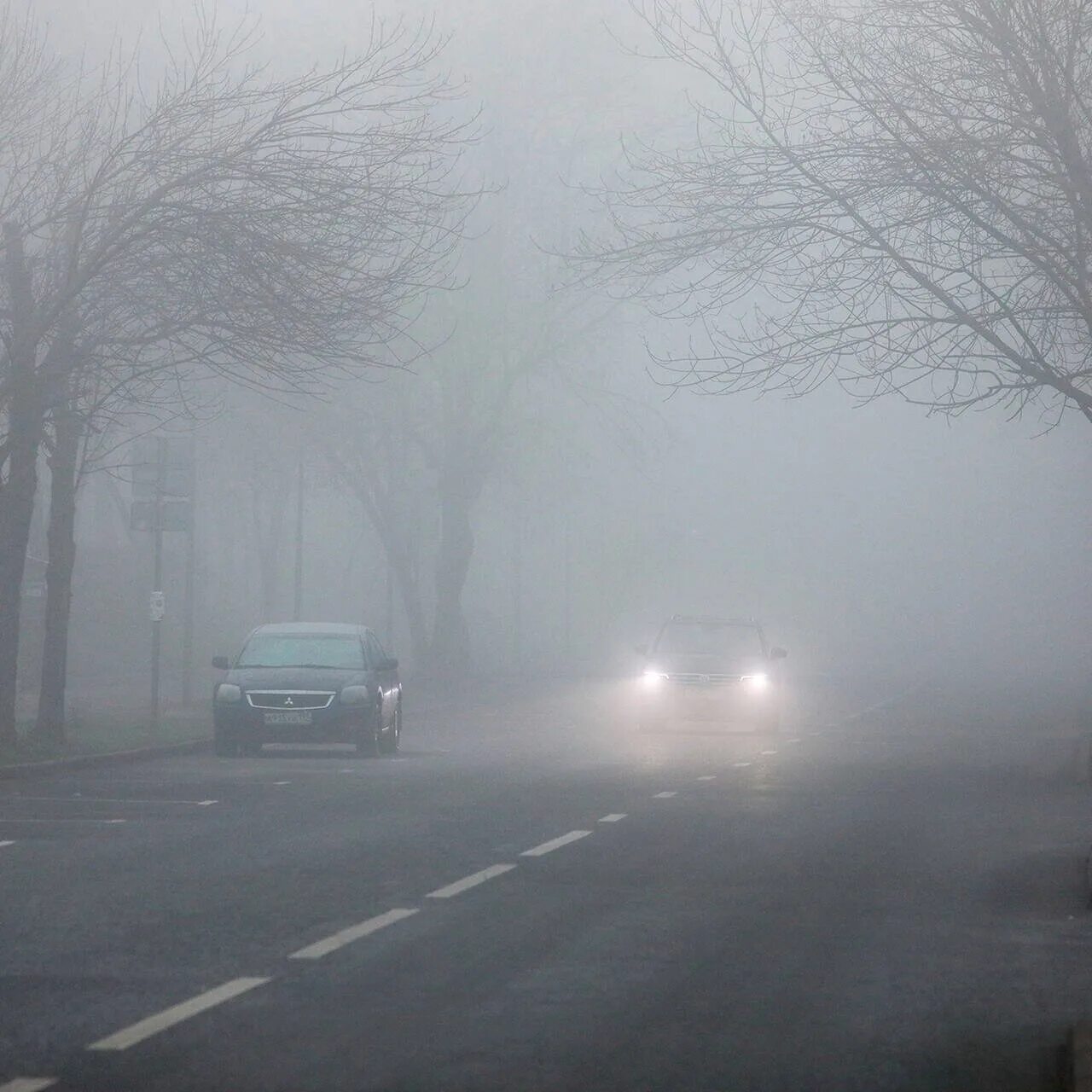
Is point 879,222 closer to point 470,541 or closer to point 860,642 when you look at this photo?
point 470,541

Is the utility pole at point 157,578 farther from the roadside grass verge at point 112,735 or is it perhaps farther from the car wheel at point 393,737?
the car wheel at point 393,737

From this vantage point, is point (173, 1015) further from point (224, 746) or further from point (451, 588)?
point (451, 588)

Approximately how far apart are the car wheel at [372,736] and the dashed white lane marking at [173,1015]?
53.9 feet

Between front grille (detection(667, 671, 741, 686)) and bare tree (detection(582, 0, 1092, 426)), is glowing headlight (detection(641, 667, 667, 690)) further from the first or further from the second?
bare tree (detection(582, 0, 1092, 426))

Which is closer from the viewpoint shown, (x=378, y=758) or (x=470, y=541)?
(x=378, y=758)

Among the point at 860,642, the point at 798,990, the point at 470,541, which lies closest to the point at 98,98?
the point at 798,990

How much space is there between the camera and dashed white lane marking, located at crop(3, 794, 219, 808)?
60.0ft

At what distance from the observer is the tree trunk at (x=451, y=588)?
5100 centimetres

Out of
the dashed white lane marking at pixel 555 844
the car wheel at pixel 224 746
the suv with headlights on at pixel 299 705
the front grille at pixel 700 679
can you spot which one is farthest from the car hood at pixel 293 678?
the dashed white lane marking at pixel 555 844

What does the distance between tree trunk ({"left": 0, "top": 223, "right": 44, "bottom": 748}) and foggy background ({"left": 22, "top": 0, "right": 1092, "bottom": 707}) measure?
3778mm

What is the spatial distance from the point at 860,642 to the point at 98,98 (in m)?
76.1

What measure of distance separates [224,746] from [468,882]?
13.2 meters

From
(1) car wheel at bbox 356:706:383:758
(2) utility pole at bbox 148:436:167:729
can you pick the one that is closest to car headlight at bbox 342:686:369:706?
(1) car wheel at bbox 356:706:383:758

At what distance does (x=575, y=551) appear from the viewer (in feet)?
297
